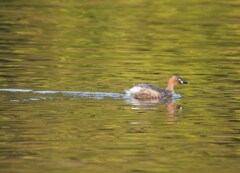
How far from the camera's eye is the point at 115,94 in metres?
19.1

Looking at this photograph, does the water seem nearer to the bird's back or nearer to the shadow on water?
the shadow on water

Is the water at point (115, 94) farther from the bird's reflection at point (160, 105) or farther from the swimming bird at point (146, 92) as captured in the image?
the swimming bird at point (146, 92)

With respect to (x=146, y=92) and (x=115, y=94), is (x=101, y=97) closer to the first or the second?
(x=115, y=94)

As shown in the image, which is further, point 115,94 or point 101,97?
point 115,94

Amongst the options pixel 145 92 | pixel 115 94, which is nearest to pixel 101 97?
pixel 115 94

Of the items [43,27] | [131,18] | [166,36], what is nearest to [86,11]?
[131,18]

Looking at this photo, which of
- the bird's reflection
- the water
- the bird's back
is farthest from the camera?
the bird's back

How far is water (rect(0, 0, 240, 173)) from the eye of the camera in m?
14.1

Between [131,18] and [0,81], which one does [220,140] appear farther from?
[131,18]

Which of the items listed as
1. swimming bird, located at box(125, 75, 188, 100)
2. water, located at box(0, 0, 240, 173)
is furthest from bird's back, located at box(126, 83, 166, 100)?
water, located at box(0, 0, 240, 173)

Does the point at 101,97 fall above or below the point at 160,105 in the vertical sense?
above

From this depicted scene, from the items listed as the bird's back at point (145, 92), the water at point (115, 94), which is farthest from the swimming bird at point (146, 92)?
the water at point (115, 94)

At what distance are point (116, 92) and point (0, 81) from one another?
2.42 m

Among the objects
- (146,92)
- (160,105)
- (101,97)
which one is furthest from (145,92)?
(101,97)
